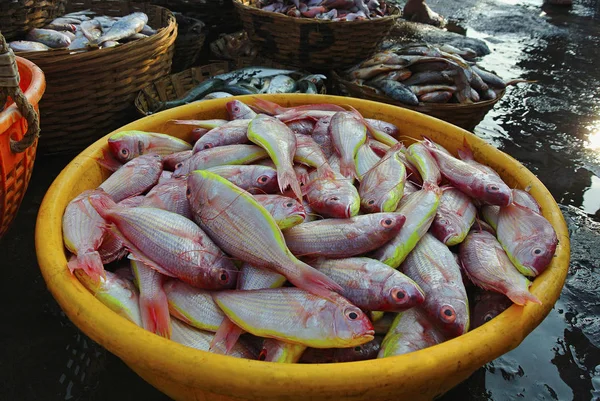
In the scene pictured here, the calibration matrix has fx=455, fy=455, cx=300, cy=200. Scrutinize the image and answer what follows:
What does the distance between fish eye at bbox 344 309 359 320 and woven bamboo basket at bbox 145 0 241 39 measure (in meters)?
5.27

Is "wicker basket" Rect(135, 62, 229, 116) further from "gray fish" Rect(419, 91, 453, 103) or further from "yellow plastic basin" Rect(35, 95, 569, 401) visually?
"yellow plastic basin" Rect(35, 95, 569, 401)

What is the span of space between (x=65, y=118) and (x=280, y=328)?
8.60 feet

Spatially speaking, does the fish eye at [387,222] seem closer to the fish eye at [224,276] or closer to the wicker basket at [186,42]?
the fish eye at [224,276]

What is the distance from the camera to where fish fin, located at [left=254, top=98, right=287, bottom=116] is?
8.39 feet

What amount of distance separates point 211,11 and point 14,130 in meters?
4.47

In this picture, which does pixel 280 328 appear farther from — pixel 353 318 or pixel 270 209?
pixel 270 209

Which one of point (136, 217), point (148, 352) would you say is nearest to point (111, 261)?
point (136, 217)

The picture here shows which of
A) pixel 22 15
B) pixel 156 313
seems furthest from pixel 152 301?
pixel 22 15

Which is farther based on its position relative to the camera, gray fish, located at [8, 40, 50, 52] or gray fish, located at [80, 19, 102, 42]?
gray fish, located at [80, 19, 102, 42]

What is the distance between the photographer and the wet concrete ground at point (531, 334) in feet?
6.72

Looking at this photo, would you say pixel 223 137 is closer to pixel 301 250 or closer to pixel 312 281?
pixel 301 250

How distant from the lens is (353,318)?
134cm

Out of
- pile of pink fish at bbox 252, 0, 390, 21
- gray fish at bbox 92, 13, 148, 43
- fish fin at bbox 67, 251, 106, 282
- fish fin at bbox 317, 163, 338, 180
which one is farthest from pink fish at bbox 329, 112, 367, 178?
pile of pink fish at bbox 252, 0, 390, 21

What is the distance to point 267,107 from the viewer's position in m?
2.58
